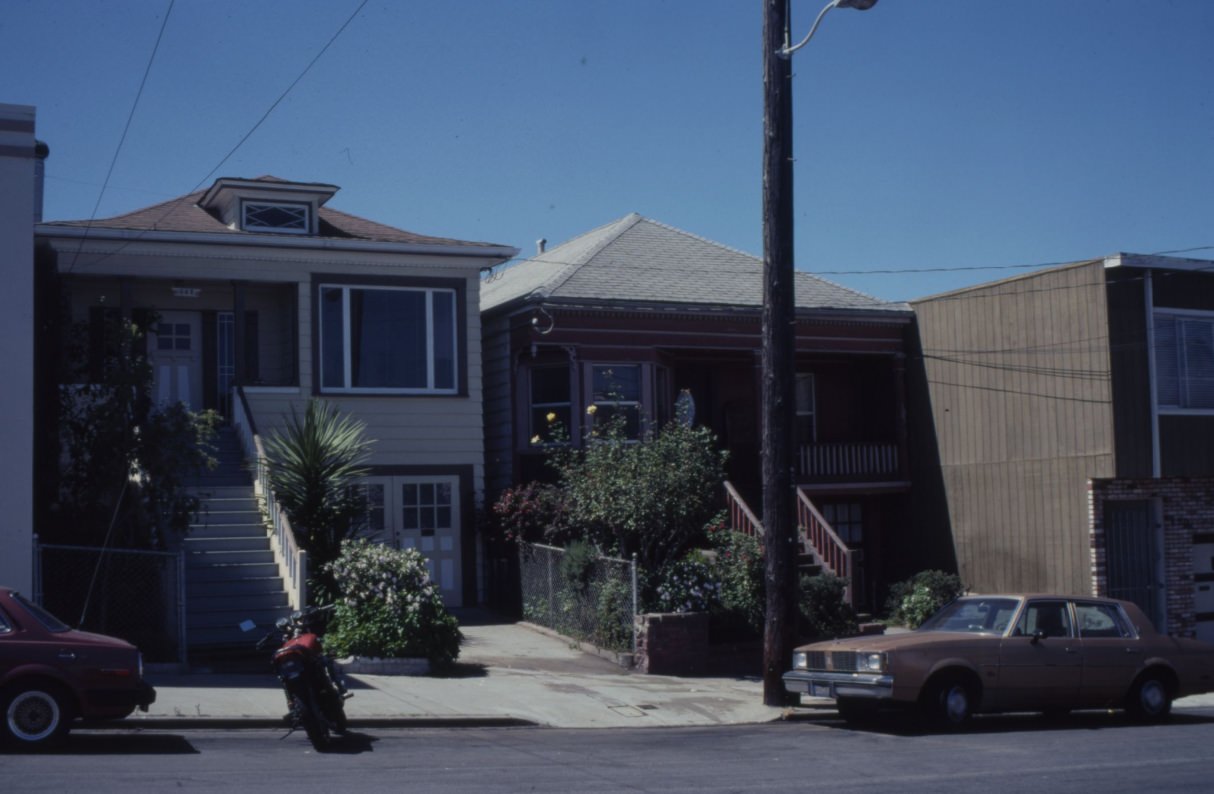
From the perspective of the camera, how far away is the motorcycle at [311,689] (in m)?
11.5

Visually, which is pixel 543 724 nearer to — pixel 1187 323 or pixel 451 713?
pixel 451 713

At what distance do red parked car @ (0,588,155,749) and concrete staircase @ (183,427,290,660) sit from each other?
520 centimetres

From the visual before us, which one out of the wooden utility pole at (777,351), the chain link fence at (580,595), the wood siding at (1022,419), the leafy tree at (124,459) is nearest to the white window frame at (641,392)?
the chain link fence at (580,595)

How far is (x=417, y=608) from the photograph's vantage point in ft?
53.8

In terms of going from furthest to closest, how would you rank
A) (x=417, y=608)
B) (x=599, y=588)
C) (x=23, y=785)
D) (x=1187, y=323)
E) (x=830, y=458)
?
(x=830, y=458) → (x=1187, y=323) → (x=599, y=588) → (x=417, y=608) → (x=23, y=785)

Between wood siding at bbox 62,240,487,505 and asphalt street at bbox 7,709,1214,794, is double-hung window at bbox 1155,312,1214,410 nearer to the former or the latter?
asphalt street at bbox 7,709,1214,794

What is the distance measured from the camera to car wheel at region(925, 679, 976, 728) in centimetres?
1345

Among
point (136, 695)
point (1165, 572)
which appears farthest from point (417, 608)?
point (1165, 572)

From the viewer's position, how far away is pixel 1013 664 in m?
13.8

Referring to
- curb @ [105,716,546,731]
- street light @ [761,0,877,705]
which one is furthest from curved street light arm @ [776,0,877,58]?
curb @ [105,716,546,731]

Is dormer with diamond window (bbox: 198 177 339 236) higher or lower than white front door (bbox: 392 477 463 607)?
higher

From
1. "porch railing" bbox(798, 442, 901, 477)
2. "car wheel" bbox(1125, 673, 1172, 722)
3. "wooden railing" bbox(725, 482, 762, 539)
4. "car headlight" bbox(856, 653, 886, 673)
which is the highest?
"porch railing" bbox(798, 442, 901, 477)

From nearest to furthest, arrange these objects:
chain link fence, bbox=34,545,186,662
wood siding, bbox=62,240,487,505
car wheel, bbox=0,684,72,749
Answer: car wheel, bbox=0,684,72,749, chain link fence, bbox=34,545,186,662, wood siding, bbox=62,240,487,505

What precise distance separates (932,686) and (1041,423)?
10.5m
